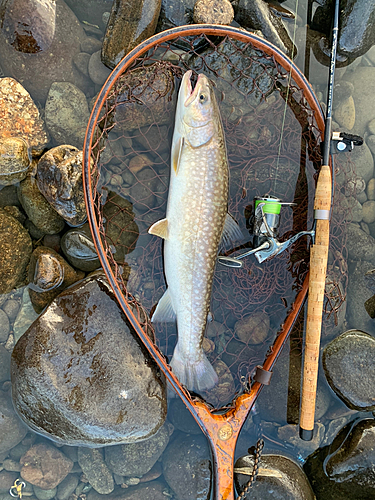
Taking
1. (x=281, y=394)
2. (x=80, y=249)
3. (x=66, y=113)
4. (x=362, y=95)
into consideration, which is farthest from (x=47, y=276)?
(x=362, y=95)

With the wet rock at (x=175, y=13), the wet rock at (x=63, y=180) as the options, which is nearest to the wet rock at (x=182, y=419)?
the wet rock at (x=63, y=180)

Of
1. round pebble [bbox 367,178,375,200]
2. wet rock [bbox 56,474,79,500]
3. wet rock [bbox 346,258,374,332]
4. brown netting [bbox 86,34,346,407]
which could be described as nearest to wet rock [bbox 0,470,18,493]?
wet rock [bbox 56,474,79,500]

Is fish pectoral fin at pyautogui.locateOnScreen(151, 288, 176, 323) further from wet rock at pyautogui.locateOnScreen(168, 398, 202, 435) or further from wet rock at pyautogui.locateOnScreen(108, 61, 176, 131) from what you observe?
wet rock at pyautogui.locateOnScreen(108, 61, 176, 131)

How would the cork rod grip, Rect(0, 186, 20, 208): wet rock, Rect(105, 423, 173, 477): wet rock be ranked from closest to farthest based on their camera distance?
the cork rod grip < Rect(0, 186, 20, 208): wet rock < Rect(105, 423, 173, 477): wet rock

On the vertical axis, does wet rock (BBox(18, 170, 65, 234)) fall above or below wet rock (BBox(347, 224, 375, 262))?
above

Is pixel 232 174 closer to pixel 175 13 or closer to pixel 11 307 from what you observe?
pixel 175 13

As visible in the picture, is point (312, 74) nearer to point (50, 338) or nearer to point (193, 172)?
point (193, 172)

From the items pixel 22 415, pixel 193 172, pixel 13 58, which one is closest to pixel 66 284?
pixel 22 415

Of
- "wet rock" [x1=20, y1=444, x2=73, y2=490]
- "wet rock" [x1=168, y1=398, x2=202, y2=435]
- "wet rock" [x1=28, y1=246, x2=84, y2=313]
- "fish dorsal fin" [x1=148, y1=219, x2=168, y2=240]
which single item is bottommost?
"wet rock" [x1=20, y1=444, x2=73, y2=490]
